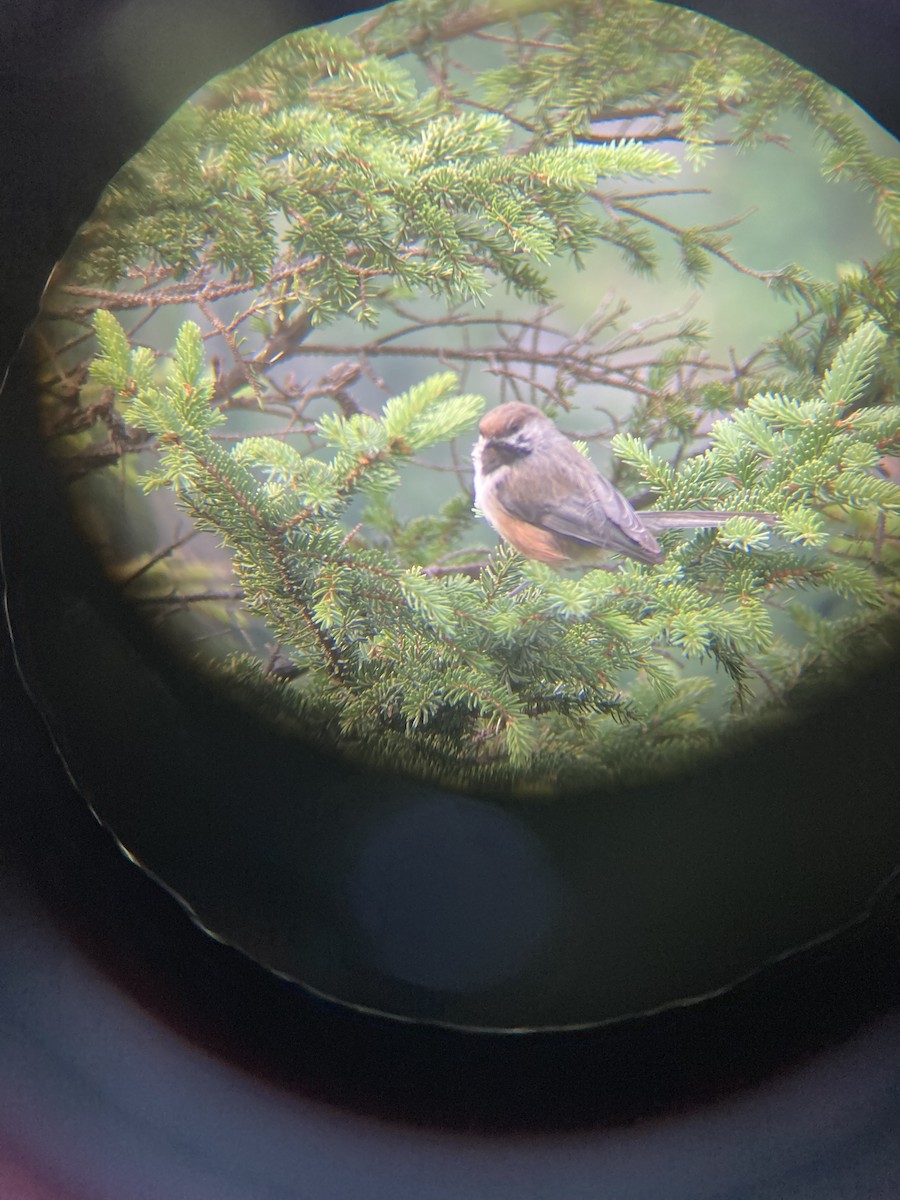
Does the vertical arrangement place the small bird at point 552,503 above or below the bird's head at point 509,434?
below

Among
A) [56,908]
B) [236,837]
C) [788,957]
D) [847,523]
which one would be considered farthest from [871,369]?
[56,908]

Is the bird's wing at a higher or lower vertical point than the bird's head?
lower

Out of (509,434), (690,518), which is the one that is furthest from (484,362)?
(690,518)

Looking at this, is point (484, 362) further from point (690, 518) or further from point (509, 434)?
point (690, 518)

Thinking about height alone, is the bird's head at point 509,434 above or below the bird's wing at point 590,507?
above
